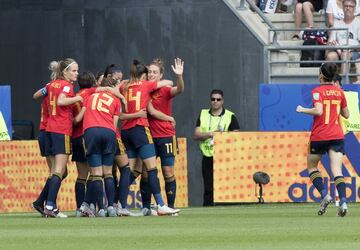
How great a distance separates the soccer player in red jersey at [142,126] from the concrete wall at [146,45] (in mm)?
7953

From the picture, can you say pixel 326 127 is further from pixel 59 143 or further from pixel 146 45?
pixel 146 45

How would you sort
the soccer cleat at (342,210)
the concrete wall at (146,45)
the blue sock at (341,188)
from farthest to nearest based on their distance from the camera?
the concrete wall at (146,45), the blue sock at (341,188), the soccer cleat at (342,210)

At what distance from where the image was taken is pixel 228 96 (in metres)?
27.8

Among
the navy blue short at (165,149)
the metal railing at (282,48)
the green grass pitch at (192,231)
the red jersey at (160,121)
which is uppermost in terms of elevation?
the metal railing at (282,48)

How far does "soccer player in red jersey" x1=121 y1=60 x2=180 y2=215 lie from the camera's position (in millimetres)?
19672

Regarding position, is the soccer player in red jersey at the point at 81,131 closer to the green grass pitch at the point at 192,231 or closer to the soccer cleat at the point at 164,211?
the green grass pitch at the point at 192,231

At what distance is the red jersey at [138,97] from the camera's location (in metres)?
19.7

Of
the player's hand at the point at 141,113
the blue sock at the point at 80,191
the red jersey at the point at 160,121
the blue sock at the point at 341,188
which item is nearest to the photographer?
the blue sock at the point at 341,188

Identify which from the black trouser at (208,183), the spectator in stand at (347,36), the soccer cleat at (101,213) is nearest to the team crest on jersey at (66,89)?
the soccer cleat at (101,213)

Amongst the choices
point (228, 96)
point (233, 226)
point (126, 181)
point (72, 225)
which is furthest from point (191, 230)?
point (228, 96)

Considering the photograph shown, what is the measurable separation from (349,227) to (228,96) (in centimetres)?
1169

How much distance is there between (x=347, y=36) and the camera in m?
27.4

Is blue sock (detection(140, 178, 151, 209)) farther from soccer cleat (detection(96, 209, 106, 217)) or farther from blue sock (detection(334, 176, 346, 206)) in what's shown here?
blue sock (detection(334, 176, 346, 206))

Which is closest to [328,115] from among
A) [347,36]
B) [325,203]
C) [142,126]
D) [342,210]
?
[325,203]
